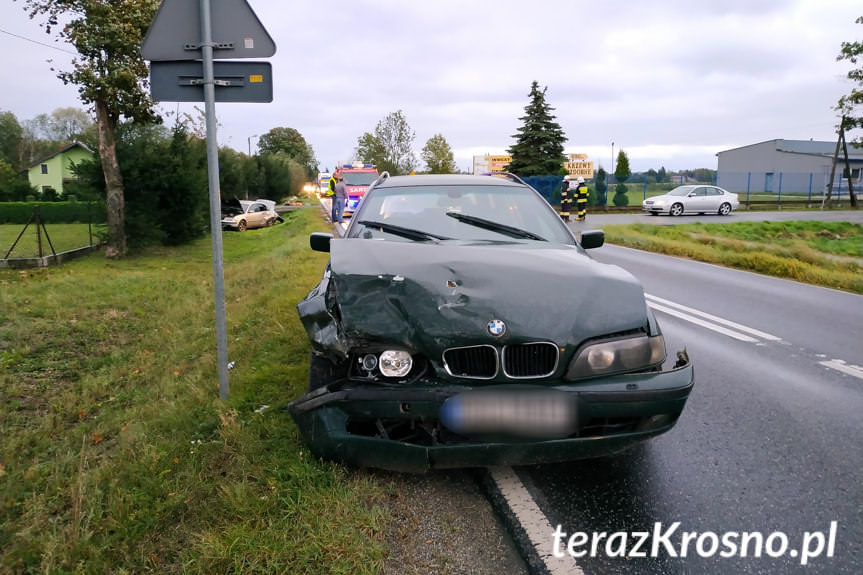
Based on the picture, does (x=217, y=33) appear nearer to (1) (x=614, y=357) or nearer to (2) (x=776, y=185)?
(1) (x=614, y=357)

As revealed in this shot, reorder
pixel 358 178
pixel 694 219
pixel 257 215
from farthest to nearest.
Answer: pixel 257 215
pixel 694 219
pixel 358 178

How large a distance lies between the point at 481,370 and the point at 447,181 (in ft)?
8.39

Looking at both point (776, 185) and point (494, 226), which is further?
point (776, 185)

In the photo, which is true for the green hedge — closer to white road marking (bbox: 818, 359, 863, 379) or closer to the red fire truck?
the red fire truck

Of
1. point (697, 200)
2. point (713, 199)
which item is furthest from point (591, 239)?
→ point (713, 199)

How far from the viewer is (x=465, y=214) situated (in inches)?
172

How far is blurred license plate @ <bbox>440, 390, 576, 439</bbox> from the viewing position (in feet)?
8.55

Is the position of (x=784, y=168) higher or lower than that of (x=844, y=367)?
higher

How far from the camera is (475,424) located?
262 cm

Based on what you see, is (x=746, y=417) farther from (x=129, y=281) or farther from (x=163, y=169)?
(x=163, y=169)

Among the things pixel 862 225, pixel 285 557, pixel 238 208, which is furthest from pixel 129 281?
pixel 862 225

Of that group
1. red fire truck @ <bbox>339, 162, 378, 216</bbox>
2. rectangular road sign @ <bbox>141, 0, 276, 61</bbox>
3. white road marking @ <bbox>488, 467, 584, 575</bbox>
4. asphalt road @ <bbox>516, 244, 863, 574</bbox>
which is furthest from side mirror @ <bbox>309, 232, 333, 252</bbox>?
red fire truck @ <bbox>339, 162, 378, 216</bbox>

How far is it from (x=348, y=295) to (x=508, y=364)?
869 mm

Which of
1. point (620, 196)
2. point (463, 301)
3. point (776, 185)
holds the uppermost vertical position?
point (776, 185)
